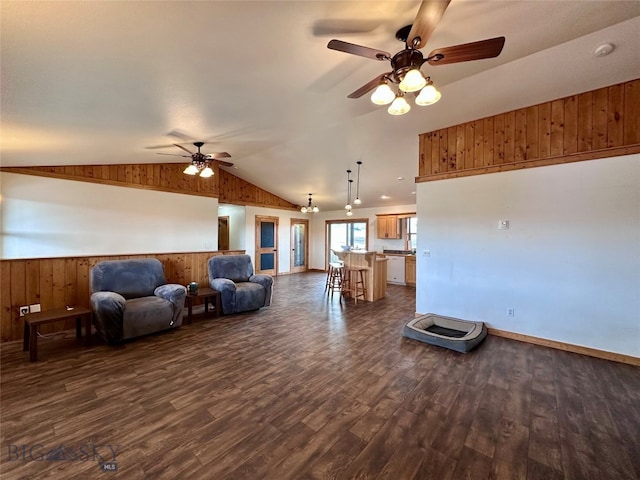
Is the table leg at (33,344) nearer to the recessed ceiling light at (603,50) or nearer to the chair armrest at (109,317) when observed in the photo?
the chair armrest at (109,317)

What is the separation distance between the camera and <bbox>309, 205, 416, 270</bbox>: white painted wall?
28.5 ft

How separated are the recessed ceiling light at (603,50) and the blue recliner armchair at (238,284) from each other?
5.09 metres

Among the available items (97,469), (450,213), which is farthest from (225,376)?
(450,213)

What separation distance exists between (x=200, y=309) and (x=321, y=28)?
4918 millimetres

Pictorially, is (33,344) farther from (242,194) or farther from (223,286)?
(242,194)

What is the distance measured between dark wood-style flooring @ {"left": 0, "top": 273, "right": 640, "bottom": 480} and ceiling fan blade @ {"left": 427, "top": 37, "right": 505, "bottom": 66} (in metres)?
2.67

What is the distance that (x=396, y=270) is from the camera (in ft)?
26.7

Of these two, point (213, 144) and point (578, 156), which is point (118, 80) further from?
point (578, 156)

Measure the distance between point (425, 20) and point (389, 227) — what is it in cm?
717

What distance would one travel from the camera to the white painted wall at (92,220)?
3787mm

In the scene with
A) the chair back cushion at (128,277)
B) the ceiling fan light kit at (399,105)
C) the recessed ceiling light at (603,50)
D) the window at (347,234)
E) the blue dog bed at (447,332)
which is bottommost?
the blue dog bed at (447,332)

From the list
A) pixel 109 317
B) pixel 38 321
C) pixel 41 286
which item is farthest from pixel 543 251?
pixel 41 286

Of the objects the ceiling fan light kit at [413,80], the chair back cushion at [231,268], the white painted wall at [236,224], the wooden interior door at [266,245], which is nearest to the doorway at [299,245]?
the wooden interior door at [266,245]

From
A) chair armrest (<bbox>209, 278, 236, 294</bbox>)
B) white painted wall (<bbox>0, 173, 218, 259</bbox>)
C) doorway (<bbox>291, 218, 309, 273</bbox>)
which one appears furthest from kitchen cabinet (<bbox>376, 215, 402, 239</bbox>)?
chair armrest (<bbox>209, 278, 236, 294</bbox>)
